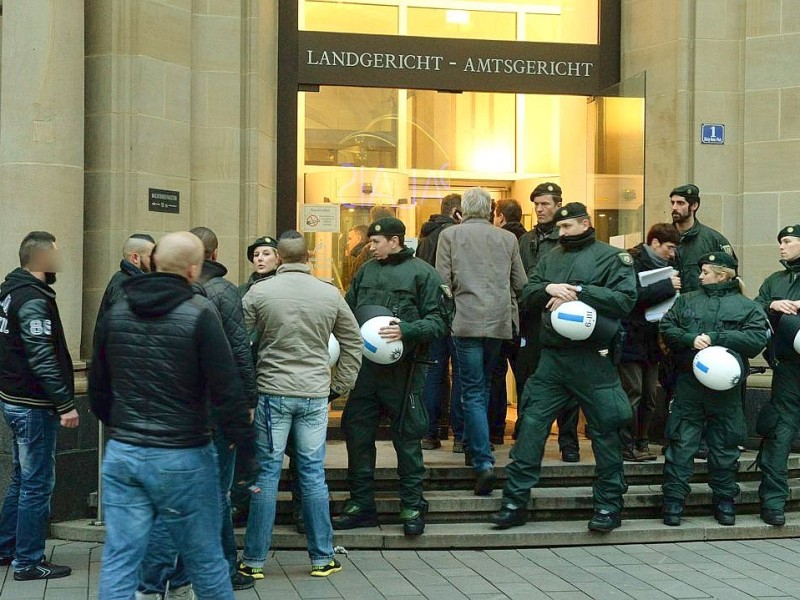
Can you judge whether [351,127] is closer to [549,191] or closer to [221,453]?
[549,191]

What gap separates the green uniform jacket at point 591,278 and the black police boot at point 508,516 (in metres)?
1.07

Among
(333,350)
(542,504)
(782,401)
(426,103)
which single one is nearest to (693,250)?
(782,401)

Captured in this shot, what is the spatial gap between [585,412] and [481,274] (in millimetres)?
1294

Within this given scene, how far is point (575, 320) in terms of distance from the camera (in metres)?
7.32

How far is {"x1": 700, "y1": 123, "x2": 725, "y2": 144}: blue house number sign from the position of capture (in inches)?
404

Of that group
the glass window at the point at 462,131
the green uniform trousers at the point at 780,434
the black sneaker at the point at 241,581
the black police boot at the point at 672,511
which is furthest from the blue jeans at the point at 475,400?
the glass window at the point at 462,131

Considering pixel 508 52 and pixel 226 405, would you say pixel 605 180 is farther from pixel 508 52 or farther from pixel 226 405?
pixel 226 405

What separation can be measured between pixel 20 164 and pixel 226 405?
3.88 m

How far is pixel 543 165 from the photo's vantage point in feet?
38.8

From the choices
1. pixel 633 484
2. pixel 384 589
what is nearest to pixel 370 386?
pixel 384 589

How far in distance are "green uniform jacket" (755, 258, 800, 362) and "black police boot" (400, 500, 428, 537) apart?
268cm

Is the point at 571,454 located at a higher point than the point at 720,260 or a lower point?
lower

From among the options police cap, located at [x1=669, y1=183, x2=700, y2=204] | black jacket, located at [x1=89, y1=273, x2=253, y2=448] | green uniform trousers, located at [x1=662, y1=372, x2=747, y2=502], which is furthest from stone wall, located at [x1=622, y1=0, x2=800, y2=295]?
black jacket, located at [x1=89, y1=273, x2=253, y2=448]

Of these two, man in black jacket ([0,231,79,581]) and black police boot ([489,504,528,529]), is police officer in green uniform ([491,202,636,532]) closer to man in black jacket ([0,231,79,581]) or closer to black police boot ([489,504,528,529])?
black police boot ([489,504,528,529])
